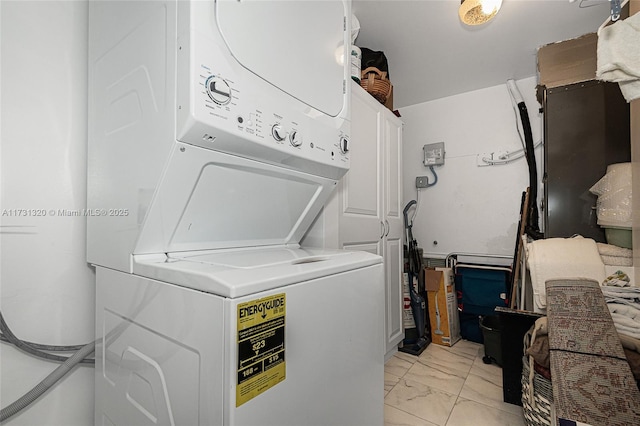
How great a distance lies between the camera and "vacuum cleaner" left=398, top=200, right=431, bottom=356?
8.47ft

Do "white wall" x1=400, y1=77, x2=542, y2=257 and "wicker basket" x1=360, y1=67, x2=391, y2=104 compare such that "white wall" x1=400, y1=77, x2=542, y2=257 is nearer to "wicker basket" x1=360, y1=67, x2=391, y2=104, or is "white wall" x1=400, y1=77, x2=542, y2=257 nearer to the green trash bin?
the green trash bin

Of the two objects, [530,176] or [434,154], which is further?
[434,154]

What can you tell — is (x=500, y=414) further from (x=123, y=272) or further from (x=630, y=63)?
(x=123, y=272)

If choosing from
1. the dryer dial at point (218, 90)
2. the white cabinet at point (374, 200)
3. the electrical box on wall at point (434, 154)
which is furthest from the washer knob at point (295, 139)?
the electrical box on wall at point (434, 154)

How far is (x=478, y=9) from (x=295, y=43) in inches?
55.6

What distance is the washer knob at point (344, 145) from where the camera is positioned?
126 centimetres

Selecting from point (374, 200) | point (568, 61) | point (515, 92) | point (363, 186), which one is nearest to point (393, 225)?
point (374, 200)

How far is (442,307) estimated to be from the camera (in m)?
2.74

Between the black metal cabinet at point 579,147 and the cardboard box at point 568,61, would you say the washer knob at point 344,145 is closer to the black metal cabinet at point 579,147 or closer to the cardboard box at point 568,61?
the black metal cabinet at point 579,147

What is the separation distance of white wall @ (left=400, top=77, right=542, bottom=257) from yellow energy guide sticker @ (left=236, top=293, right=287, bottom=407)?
2925 millimetres

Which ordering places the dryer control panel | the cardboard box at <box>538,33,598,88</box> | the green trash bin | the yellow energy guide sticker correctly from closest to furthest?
1. the yellow energy guide sticker
2. the dryer control panel
3. the cardboard box at <box>538,33,598,88</box>
4. the green trash bin

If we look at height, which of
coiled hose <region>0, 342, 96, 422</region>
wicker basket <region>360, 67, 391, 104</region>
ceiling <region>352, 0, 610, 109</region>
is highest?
ceiling <region>352, 0, 610, 109</region>

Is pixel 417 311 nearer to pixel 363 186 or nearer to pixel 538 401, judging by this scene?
Answer: pixel 538 401

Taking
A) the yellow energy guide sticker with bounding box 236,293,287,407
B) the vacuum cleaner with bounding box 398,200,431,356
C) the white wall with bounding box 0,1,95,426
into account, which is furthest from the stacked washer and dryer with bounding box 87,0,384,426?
the vacuum cleaner with bounding box 398,200,431,356
